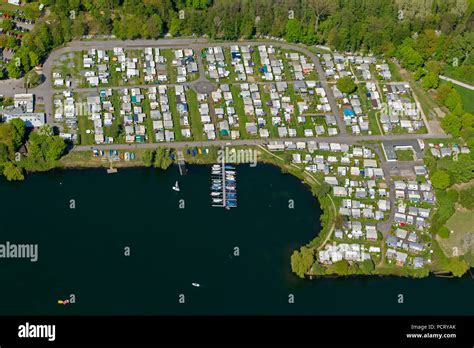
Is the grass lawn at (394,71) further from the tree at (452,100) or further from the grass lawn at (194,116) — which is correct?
the grass lawn at (194,116)

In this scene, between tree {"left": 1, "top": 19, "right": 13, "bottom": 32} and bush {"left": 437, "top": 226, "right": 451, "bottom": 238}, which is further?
tree {"left": 1, "top": 19, "right": 13, "bottom": 32}

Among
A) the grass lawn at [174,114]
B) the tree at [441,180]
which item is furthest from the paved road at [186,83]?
the tree at [441,180]

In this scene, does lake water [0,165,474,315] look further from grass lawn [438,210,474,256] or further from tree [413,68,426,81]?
tree [413,68,426,81]

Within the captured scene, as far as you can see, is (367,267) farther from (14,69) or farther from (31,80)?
(14,69)

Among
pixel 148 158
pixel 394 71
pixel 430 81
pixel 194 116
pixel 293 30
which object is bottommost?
pixel 148 158

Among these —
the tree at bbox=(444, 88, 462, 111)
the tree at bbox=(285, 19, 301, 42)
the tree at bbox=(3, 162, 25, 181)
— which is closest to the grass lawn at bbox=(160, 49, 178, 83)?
the tree at bbox=(285, 19, 301, 42)

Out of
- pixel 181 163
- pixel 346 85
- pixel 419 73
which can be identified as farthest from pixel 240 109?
pixel 419 73
